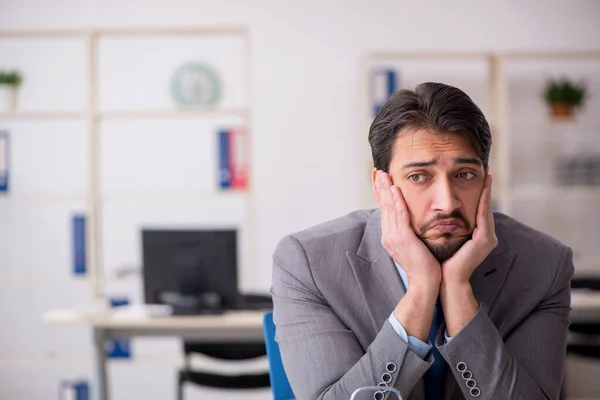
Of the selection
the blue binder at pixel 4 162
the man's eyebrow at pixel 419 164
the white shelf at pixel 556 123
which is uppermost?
the white shelf at pixel 556 123

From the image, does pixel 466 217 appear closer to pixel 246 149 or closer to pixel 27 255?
pixel 246 149

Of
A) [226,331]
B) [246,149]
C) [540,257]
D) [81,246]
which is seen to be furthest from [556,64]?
[540,257]

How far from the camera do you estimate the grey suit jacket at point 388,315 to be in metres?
1.40

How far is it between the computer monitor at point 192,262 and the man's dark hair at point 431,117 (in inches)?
66.8

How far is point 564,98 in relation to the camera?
4562 millimetres

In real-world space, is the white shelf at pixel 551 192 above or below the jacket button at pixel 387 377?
above

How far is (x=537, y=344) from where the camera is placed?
1485mm

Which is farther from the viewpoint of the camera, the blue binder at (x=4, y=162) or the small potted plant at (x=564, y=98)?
the small potted plant at (x=564, y=98)

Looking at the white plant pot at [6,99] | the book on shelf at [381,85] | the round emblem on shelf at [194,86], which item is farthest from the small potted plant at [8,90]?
the book on shelf at [381,85]

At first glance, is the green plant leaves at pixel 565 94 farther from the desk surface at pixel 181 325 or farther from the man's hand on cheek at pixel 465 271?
the man's hand on cheek at pixel 465 271

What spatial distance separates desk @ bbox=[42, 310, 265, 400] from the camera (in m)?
3.24

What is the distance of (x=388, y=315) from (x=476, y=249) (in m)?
0.24

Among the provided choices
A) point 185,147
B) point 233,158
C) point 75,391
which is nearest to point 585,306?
point 233,158

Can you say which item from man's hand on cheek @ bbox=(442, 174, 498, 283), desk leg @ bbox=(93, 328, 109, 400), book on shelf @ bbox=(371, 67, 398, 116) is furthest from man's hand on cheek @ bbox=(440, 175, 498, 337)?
book on shelf @ bbox=(371, 67, 398, 116)
